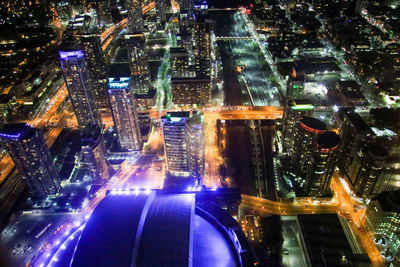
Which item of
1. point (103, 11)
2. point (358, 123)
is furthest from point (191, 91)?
point (103, 11)

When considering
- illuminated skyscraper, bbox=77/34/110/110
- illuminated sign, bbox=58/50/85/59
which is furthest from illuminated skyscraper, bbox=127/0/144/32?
illuminated sign, bbox=58/50/85/59

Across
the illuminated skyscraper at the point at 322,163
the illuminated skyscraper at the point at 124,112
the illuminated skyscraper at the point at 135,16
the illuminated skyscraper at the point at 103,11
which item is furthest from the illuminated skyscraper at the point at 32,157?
the illuminated skyscraper at the point at 103,11

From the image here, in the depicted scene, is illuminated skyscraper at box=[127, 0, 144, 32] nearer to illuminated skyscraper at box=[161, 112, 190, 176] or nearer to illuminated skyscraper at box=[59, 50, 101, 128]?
illuminated skyscraper at box=[59, 50, 101, 128]

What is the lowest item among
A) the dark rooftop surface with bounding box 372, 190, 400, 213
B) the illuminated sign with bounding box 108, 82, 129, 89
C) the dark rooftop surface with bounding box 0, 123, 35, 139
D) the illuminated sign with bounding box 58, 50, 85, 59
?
the dark rooftop surface with bounding box 372, 190, 400, 213

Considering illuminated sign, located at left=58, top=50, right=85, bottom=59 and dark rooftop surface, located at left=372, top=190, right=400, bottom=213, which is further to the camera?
illuminated sign, located at left=58, top=50, right=85, bottom=59

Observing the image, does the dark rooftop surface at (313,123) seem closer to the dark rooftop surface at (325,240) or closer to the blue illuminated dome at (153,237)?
the dark rooftop surface at (325,240)

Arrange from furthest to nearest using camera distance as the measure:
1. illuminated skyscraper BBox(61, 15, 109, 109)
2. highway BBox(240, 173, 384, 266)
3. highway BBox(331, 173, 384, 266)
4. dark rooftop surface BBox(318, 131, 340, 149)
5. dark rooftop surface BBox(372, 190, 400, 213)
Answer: illuminated skyscraper BBox(61, 15, 109, 109)
highway BBox(240, 173, 384, 266)
dark rooftop surface BBox(318, 131, 340, 149)
highway BBox(331, 173, 384, 266)
dark rooftop surface BBox(372, 190, 400, 213)
